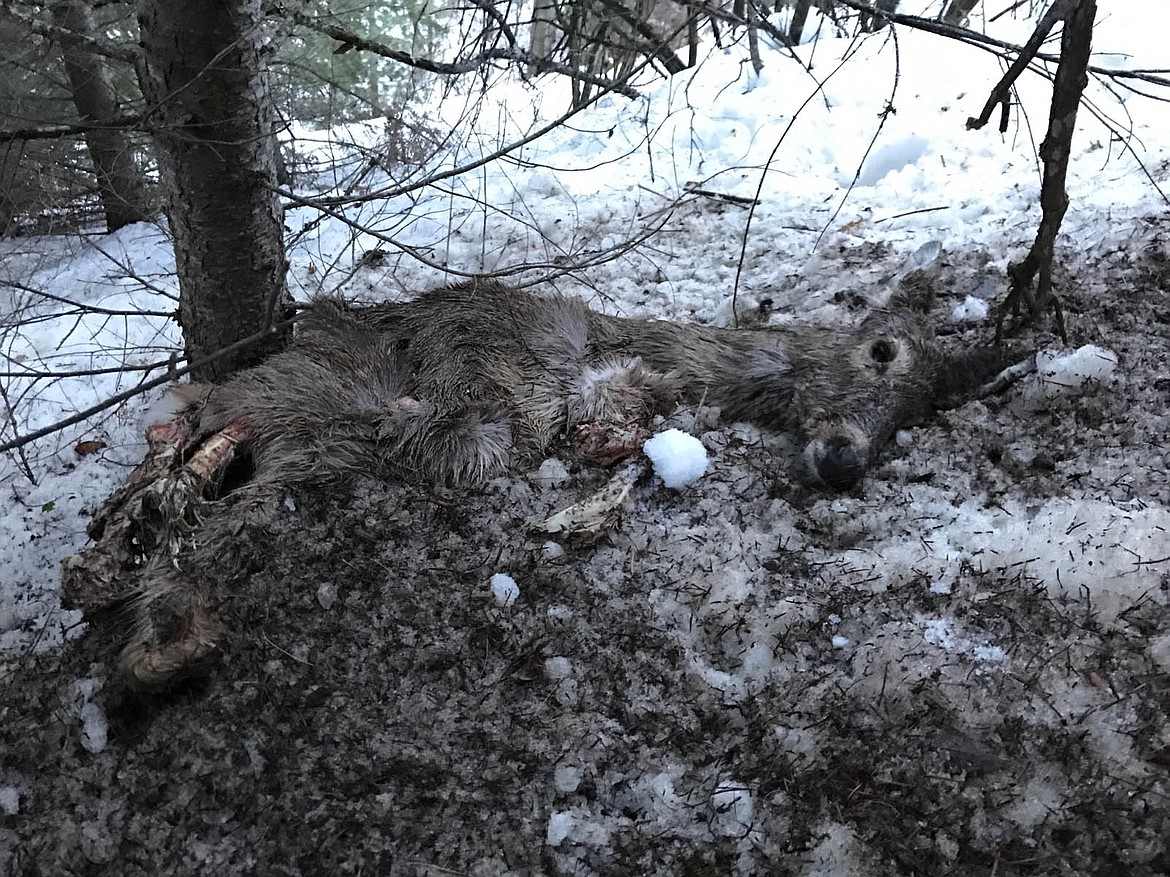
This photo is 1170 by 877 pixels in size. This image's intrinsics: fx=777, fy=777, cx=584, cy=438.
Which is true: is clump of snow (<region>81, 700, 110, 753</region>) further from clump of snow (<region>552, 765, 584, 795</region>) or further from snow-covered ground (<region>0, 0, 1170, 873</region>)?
clump of snow (<region>552, 765, 584, 795</region>)

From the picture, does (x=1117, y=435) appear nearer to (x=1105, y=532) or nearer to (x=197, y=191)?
(x=1105, y=532)

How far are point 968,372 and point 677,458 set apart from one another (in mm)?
1328

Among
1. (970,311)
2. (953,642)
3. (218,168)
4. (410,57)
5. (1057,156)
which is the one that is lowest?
(953,642)

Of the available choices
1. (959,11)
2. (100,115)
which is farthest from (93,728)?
(959,11)

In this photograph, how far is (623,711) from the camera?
2.30 metres

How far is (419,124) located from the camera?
3824 mm

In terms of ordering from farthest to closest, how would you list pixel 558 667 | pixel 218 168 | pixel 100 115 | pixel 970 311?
pixel 100 115
pixel 970 311
pixel 218 168
pixel 558 667

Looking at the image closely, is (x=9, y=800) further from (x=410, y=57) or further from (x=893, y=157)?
(x=893, y=157)

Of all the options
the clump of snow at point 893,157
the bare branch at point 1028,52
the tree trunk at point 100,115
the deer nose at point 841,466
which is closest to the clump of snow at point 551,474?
the deer nose at point 841,466

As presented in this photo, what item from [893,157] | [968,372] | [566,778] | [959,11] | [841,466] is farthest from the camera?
[959,11]

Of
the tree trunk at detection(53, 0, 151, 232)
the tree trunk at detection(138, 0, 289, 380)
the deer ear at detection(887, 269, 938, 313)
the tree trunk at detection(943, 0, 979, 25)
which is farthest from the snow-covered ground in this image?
the tree trunk at detection(943, 0, 979, 25)

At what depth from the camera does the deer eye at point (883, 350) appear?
3414mm

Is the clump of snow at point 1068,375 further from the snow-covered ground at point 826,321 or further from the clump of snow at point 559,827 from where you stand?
the clump of snow at point 559,827

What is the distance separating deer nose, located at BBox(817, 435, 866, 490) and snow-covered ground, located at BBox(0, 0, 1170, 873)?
81 mm
